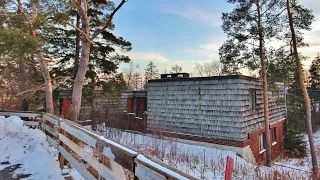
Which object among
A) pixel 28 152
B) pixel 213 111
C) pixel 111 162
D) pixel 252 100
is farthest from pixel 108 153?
pixel 252 100

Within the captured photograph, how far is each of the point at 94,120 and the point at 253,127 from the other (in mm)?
8976

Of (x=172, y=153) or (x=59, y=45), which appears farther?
(x=59, y=45)

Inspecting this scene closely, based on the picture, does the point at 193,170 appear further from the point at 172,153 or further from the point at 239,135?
the point at 239,135

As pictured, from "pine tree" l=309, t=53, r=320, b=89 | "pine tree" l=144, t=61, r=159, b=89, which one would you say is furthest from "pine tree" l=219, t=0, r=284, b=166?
"pine tree" l=144, t=61, r=159, b=89

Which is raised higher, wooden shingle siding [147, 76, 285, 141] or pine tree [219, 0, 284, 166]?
pine tree [219, 0, 284, 166]

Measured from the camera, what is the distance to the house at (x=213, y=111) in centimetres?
1025

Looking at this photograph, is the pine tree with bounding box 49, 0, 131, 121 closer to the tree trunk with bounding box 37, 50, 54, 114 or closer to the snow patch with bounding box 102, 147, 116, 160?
the tree trunk with bounding box 37, 50, 54, 114

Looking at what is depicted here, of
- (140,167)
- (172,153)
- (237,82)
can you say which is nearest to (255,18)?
(237,82)

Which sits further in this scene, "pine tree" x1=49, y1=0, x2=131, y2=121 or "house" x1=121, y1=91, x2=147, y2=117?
"house" x1=121, y1=91, x2=147, y2=117

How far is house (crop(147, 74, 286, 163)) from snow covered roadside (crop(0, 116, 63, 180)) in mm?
7230

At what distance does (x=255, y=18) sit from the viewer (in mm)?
11555

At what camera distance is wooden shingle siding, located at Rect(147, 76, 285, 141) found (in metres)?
10.2

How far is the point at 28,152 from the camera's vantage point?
485 centimetres

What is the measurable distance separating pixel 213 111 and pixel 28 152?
812 centimetres
